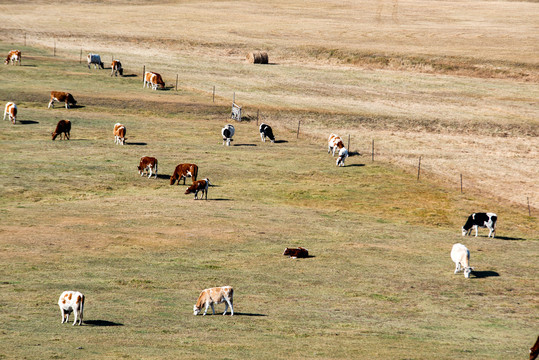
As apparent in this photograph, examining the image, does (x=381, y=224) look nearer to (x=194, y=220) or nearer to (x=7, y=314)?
(x=194, y=220)

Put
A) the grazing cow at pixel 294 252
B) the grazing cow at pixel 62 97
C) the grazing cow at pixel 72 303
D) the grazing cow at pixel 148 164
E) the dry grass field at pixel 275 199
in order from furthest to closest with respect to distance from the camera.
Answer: the grazing cow at pixel 62 97 → the grazing cow at pixel 148 164 → the grazing cow at pixel 294 252 → the dry grass field at pixel 275 199 → the grazing cow at pixel 72 303

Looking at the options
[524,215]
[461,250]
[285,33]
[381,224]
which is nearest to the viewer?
[461,250]

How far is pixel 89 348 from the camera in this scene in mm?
18547

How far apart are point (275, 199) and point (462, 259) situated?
49.2 ft

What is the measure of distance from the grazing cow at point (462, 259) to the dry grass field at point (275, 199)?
1.76 feet

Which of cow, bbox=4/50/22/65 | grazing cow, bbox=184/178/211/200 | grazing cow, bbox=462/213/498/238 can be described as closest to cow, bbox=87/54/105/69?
cow, bbox=4/50/22/65

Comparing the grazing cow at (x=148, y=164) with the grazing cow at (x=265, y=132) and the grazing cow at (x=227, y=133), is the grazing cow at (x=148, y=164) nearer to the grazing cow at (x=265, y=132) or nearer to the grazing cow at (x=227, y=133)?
the grazing cow at (x=227, y=133)

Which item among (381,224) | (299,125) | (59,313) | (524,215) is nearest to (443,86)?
(299,125)

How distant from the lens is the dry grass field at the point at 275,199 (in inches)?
855

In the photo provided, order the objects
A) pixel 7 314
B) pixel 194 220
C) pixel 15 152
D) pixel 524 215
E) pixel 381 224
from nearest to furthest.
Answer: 1. pixel 7 314
2. pixel 194 220
3. pixel 381 224
4. pixel 524 215
5. pixel 15 152

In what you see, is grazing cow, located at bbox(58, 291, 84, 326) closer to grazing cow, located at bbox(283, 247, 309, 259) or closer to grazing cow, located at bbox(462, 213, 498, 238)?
grazing cow, located at bbox(283, 247, 309, 259)

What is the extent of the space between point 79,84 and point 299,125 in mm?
22848

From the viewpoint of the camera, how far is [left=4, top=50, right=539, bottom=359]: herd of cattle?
69.0 ft

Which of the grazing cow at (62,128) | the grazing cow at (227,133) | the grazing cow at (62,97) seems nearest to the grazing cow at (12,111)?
the grazing cow at (62,128)
